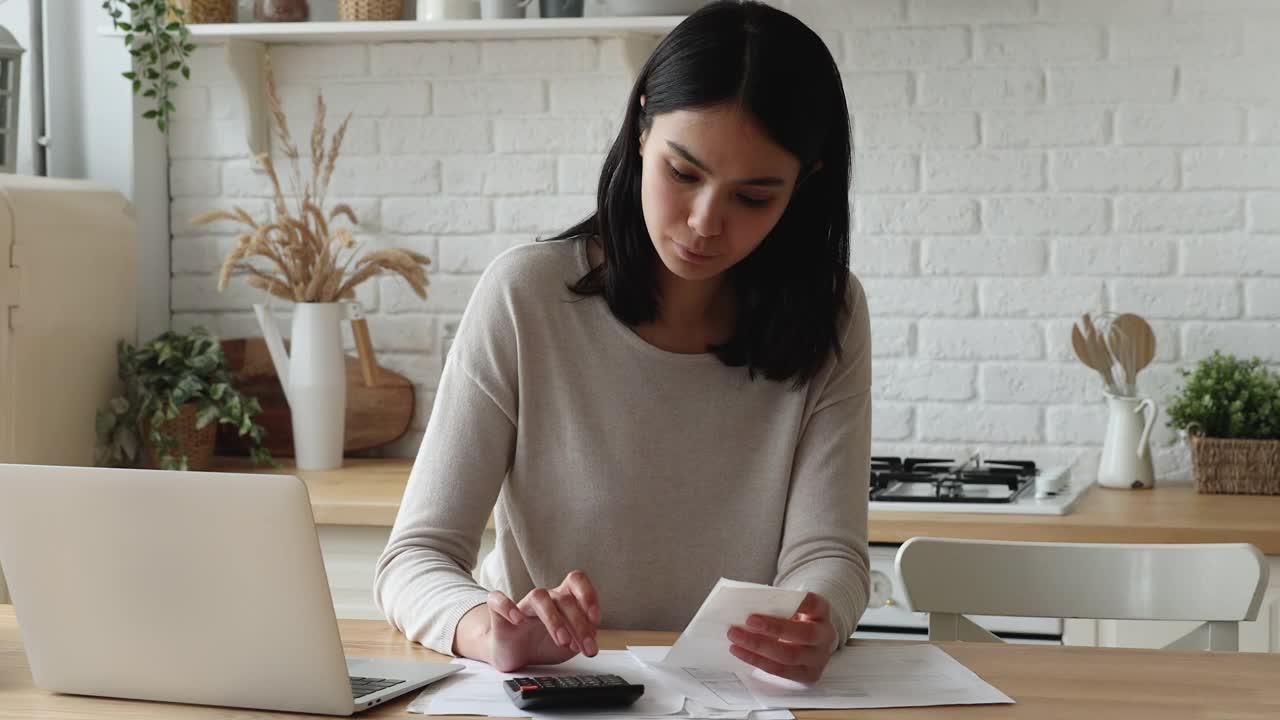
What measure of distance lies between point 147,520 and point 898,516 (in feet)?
5.00

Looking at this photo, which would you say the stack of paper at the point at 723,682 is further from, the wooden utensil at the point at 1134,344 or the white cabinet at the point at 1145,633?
the wooden utensil at the point at 1134,344

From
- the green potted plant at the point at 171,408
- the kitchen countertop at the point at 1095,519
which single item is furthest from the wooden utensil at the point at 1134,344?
the green potted plant at the point at 171,408

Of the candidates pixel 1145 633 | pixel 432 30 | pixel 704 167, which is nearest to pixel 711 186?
pixel 704 167

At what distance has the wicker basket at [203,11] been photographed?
117 inches

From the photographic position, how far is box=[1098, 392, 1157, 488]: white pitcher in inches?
107

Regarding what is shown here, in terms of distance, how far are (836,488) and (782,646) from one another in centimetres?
37

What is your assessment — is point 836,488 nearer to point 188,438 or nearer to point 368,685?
point 368,685

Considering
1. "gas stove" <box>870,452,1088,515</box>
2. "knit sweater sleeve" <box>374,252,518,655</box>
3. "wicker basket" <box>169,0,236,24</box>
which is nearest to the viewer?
"knit sweater sleeve" <box>374,252,518,655</box>

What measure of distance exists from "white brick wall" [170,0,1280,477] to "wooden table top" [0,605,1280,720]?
59.5 inches

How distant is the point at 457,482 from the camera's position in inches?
59.6

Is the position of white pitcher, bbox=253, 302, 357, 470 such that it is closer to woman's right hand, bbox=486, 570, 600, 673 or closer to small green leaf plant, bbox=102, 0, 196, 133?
small green leaf plant, bbox=102, 0, 196, 133

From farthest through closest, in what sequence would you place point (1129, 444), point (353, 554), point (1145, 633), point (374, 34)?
point (374, 34)
point (1129, 444)
point (353, 554)
point (1145, 633)

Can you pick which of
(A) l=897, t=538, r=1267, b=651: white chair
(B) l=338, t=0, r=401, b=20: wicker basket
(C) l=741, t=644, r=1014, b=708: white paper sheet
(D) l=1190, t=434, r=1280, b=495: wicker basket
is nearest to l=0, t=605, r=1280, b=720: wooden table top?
(C) l=741, t=644, r=1014, b=708: white paper sheet

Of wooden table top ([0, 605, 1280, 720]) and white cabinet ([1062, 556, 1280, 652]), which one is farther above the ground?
wooden table top ([0, 605, 1280, 720])
